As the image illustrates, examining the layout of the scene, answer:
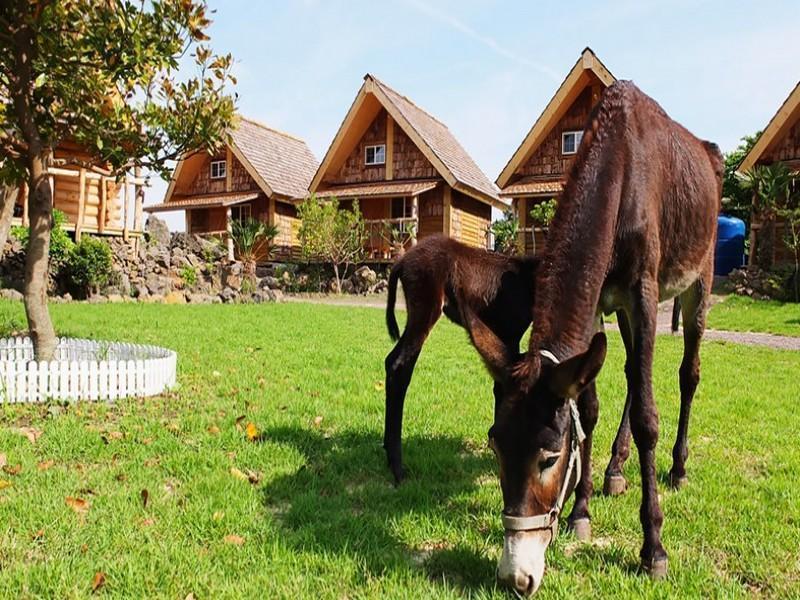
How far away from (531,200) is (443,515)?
2185cm

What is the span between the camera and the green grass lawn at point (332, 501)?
256cm

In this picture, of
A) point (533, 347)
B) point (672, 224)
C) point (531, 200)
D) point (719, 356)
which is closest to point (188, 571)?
point (533, 347)

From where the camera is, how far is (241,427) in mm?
4707

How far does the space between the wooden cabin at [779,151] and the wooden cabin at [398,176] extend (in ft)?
33.4

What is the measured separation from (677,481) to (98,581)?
3.38m

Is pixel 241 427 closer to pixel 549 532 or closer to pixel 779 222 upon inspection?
pixel 549 532

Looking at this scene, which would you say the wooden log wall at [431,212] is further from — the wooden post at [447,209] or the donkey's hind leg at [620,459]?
the donkey's hind leg at [620,459]

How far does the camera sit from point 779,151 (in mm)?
19266

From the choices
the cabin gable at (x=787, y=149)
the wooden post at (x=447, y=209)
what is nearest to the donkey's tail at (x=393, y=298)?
the cabin gable at (x=787, y=149)

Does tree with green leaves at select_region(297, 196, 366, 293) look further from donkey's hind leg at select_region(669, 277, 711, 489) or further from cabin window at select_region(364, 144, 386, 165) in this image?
donkey's hind leg at select_region(669, 277, 711, 489)

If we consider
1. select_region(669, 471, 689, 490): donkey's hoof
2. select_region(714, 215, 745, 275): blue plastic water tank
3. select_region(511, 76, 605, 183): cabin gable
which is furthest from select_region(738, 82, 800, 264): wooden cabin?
select_region(669, 471, 689, 490): donkey's hoof

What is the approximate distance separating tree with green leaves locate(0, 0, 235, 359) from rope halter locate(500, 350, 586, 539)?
4876 mm

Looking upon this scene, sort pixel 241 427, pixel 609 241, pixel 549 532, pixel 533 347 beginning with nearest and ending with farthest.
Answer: pixel 549 532
pixel 533 347
pixel 609 241
pixel 241 427

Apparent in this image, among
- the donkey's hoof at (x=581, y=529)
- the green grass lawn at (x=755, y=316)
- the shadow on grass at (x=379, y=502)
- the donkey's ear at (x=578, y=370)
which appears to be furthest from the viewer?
the green grass lawn at (x=755, y=316)
